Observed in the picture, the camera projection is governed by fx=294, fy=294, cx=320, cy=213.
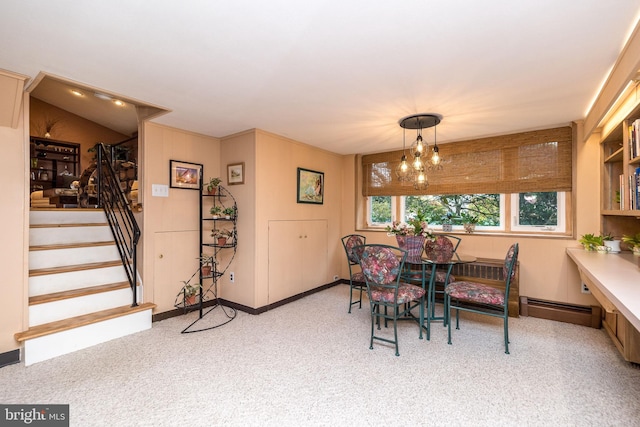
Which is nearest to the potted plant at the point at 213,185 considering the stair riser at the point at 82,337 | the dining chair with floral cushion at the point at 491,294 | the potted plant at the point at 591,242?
the stair riser at the point at 82,337

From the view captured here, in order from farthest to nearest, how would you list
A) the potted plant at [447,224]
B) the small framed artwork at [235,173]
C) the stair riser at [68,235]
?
the potted plant at [447,224] < the small framed artwork at [235,173] < the stair riser at [68,235]

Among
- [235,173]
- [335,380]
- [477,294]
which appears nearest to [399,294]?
[477,294]

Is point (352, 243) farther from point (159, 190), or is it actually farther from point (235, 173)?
point (159, 190)

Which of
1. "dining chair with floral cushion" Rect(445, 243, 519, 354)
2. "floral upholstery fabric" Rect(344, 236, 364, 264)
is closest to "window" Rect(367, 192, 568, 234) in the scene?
"floral upholstery fabric" Rect(344, 236, 364, 264)

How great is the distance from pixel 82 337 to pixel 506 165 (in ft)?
16.7

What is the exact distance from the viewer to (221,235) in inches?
148

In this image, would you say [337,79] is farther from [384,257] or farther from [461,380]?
[461,380]

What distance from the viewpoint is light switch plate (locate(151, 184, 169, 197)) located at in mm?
3398

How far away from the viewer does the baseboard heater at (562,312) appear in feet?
10.5

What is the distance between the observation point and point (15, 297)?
97.9 inches

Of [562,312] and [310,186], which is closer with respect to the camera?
[562,312]

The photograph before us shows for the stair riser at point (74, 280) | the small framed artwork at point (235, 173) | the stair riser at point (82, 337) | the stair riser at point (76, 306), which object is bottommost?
the stair riser at point (82, 337)

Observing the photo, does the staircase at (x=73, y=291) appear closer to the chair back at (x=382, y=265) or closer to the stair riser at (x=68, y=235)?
the stair riser at (x=68, y=235)
